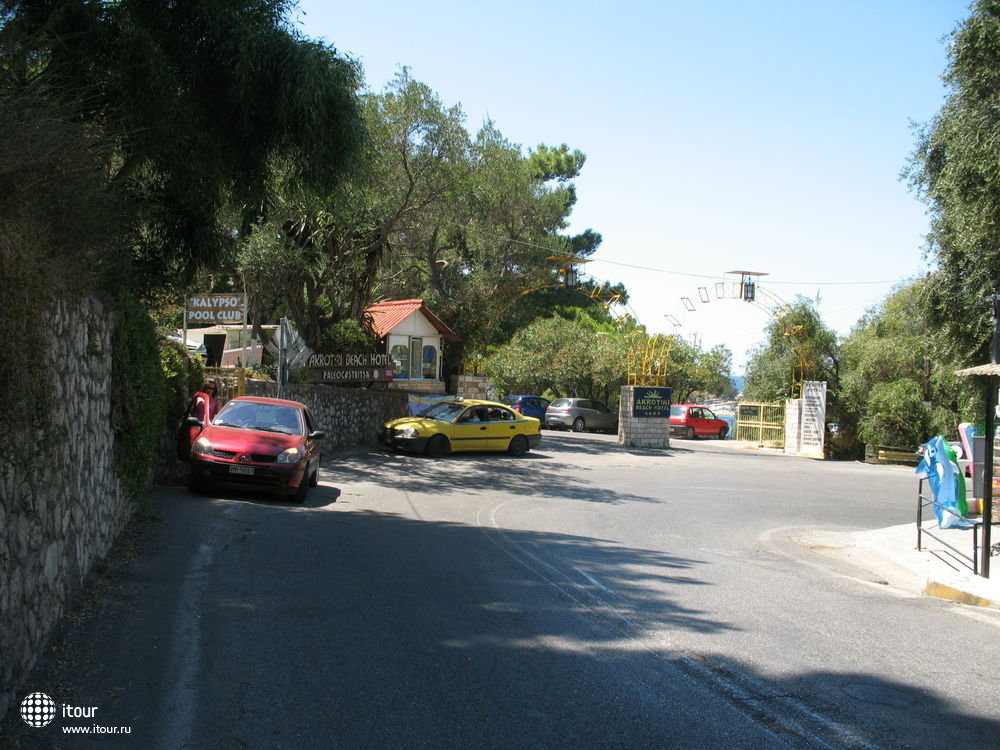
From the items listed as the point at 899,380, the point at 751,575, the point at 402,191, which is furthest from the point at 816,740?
the point at 899,380

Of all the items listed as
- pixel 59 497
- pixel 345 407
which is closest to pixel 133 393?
pixel 59 497

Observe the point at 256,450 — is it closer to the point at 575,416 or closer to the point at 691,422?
the point at 575,416

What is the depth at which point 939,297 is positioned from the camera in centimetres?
1994

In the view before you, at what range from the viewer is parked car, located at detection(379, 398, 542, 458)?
22.2m

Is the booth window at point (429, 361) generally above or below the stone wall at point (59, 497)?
above

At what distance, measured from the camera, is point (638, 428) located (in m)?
31.2

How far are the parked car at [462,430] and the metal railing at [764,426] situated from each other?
53.1 feet

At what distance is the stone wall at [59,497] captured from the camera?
435 centimetres

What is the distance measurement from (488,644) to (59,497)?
3.05 m

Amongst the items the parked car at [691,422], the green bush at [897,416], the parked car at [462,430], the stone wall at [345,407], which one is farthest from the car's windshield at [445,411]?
the parked car at [691,422]

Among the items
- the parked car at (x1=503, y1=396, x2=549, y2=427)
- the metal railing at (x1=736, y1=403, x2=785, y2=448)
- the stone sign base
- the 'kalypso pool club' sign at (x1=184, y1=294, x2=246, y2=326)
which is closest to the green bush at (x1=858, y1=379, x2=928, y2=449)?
the metal railing at (x1=736, y1=403, x2=785, y2=448)

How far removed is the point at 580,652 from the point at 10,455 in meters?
3.74

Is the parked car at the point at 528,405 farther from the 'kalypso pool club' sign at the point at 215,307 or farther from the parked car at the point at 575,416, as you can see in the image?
the 'kalypso pool club' sign at the point at 215,307

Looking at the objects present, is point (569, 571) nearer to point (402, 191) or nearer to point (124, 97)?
point (124, 97)
